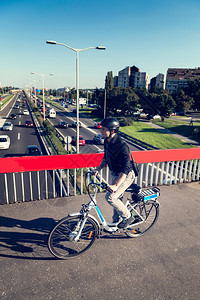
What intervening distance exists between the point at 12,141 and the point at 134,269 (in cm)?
3126

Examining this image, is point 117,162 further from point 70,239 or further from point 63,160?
point 63,160

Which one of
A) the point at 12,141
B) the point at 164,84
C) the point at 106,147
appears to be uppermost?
the point at 164,84

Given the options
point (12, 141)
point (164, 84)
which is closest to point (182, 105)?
point (12, 141)

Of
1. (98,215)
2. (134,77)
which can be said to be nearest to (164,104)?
(98,215)

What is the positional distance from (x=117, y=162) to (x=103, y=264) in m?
1.57

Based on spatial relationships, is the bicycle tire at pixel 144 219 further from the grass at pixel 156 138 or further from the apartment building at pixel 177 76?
the apartment building at pixel 177 76

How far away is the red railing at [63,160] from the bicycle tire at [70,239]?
176cm

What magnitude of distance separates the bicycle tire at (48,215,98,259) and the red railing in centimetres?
176

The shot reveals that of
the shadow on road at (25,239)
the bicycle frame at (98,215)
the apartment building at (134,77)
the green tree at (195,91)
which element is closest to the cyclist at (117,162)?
the bicycle frame at (98,215)

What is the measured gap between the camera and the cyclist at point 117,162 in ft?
10.5

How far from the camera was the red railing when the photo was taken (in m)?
4.48

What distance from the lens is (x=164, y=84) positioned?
11812 cm

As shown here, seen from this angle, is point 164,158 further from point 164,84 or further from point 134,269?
point 164,84

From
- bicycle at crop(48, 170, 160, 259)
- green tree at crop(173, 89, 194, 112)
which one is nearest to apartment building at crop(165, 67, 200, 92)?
green tree at crop(173, 89, 194, 112)
